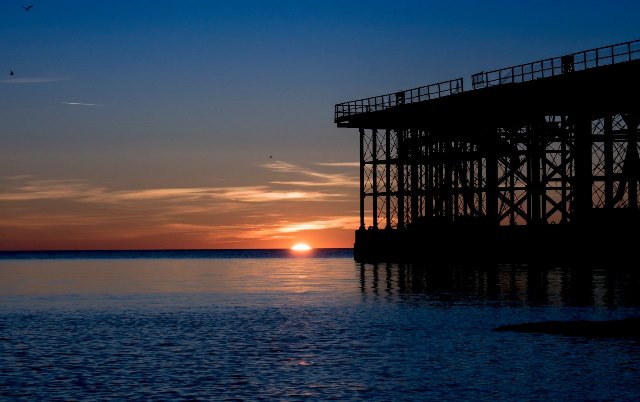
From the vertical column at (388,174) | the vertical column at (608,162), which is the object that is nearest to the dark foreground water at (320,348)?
the vertical column at (608,162)

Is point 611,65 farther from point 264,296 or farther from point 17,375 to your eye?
point 17,375

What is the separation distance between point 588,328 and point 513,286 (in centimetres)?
2304

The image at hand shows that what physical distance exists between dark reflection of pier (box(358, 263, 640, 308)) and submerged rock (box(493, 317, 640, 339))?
32.2 feet

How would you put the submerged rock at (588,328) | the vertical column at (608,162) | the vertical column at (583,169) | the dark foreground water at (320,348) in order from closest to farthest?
A: the dark foreground water at (320,348) → the submerged rock at (588,328) → the vertical column at (583,169) → the vertical column at (608,162)

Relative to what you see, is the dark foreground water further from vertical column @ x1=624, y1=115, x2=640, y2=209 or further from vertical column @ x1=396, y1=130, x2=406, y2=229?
vertical column @ x1=396, y1=130, x2=406, y2=229

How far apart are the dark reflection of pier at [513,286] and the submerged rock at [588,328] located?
9801mm

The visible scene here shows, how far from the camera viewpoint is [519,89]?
6462cm

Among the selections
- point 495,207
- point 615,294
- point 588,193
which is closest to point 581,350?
point 615,294

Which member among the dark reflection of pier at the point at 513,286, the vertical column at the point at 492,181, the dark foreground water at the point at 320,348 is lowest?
the dark foreground water at the point at 320,348

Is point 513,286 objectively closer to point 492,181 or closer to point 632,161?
point 632,161

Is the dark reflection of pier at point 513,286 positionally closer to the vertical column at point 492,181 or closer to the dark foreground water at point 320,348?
the dark foreground water at point 320,348

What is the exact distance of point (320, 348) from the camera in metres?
26.9

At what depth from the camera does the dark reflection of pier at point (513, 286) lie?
140 feet

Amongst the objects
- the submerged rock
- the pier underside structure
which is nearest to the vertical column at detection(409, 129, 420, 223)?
the pier underside structure
